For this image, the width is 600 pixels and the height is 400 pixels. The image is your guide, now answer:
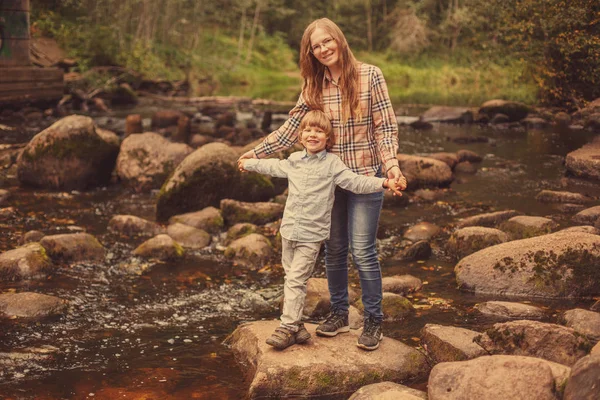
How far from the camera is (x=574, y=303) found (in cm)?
665

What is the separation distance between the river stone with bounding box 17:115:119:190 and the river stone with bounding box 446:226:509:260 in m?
6.96

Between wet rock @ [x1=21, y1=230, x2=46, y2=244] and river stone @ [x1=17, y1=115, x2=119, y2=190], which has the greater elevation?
river stone @ [x1=17, y1=115, x2=119, y2=190]

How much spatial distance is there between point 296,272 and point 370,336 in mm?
738

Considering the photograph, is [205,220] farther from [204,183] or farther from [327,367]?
[327,367]

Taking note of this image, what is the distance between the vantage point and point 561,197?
436 inches

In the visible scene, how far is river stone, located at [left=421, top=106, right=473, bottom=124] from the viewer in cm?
2312

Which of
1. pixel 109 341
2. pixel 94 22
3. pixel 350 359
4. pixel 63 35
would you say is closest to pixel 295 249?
pixel 350 359

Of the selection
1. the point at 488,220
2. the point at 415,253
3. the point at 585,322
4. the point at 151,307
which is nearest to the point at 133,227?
the point at 151,307

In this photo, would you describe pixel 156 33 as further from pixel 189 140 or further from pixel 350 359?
pixel 350 359

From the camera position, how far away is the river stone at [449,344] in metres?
5.14

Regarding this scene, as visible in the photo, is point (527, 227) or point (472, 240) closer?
point (472, 240)

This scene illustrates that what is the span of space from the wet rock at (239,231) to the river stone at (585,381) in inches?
237

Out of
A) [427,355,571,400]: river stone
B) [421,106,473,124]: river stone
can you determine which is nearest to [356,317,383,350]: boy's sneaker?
[427,355,571,400]: river stone

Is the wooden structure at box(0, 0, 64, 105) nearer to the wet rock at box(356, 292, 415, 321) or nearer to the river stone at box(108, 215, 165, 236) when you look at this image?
the river stone at box(108, 215, 165, 236)
